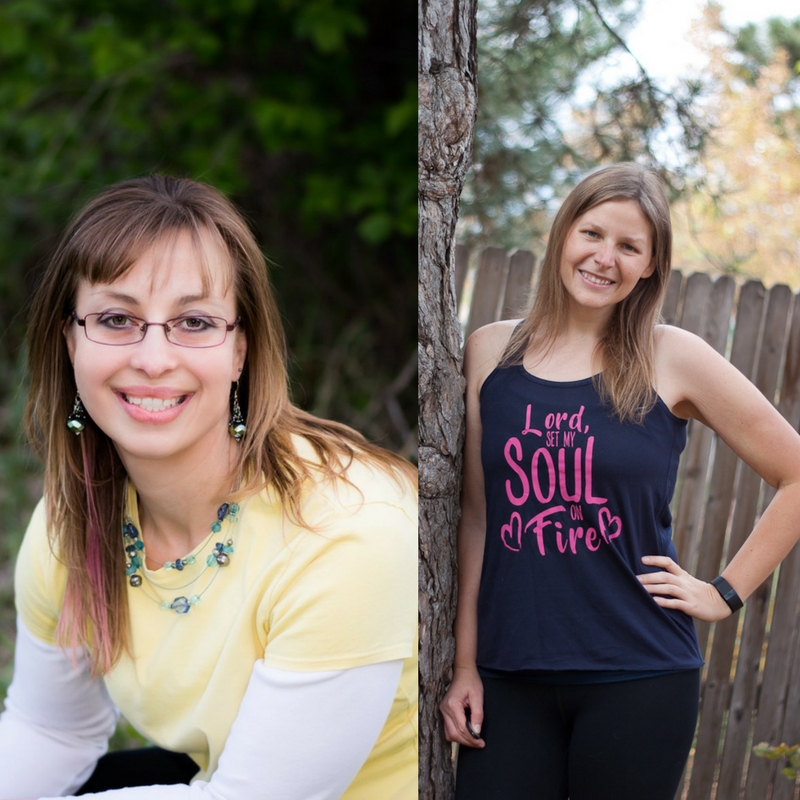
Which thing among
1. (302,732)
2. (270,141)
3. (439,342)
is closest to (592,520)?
(439,342)

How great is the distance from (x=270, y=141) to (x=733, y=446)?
266 cm

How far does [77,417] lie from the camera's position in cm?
125

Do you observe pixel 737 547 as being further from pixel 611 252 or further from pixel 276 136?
pixel 276 136

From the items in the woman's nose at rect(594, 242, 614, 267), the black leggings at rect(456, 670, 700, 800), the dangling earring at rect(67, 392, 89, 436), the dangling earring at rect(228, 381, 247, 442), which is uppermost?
the woman's nose at rect(594, 242, 614, 267)

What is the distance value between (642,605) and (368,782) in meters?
0.52

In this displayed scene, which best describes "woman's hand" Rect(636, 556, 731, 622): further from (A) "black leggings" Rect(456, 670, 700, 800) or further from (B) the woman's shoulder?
(B) the woman's shoulder

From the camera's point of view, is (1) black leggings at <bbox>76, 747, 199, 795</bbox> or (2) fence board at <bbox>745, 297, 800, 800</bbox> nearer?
(2) fence board at <bbox>745, 297, 800, 800</bbox>

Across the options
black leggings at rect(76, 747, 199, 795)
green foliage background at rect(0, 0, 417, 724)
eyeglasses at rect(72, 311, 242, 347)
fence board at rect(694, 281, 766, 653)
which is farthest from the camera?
green foliage background at rect(0, 0, 417, 724)

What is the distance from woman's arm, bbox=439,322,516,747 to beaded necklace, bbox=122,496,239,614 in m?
0.36

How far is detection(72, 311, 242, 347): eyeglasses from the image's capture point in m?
1.08

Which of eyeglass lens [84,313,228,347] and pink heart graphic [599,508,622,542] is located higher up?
eyeglass lens [84,313,228,347]

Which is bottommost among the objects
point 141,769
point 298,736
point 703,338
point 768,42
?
point 141,769

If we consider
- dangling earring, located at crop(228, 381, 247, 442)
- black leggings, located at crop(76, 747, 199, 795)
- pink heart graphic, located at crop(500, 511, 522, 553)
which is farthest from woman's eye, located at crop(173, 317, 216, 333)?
black leggings, located at crop(76, 747, 199, 795)

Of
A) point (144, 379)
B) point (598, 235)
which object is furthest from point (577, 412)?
point (144, 379)
